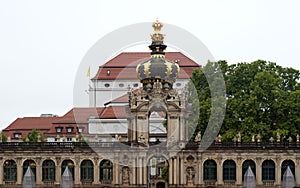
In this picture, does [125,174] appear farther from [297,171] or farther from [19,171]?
[297,171]

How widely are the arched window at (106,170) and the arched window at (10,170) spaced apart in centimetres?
624

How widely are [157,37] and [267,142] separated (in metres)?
10.9

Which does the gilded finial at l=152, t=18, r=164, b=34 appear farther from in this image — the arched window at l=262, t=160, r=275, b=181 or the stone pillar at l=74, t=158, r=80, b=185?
the arched window at l=262, t=160, r=275, b=181

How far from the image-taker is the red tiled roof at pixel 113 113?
110562 mm

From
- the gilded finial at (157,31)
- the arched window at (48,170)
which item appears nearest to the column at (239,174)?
the gilded finial at (157,31)

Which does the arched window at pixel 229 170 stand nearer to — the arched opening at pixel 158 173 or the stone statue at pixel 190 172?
the stone statue at pixel 190 172

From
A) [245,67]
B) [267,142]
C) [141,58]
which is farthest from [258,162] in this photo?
[141,58]

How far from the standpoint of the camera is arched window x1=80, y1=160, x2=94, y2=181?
205ft

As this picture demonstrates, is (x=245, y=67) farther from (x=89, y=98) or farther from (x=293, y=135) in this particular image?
(x=89, y=98)

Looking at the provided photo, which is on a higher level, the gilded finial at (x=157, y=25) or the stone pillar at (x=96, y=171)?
the gilded finial at (x=157, y=25)

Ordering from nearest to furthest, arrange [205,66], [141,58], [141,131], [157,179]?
[141,131] < [205,66] < [157,179] < [141,58]

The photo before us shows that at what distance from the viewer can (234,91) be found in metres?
71.4

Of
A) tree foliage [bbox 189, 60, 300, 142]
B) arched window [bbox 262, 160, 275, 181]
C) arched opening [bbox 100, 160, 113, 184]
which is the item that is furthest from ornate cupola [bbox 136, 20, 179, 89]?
arched window [bbox 262, 160, 275, 181]

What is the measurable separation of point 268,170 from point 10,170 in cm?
1837
